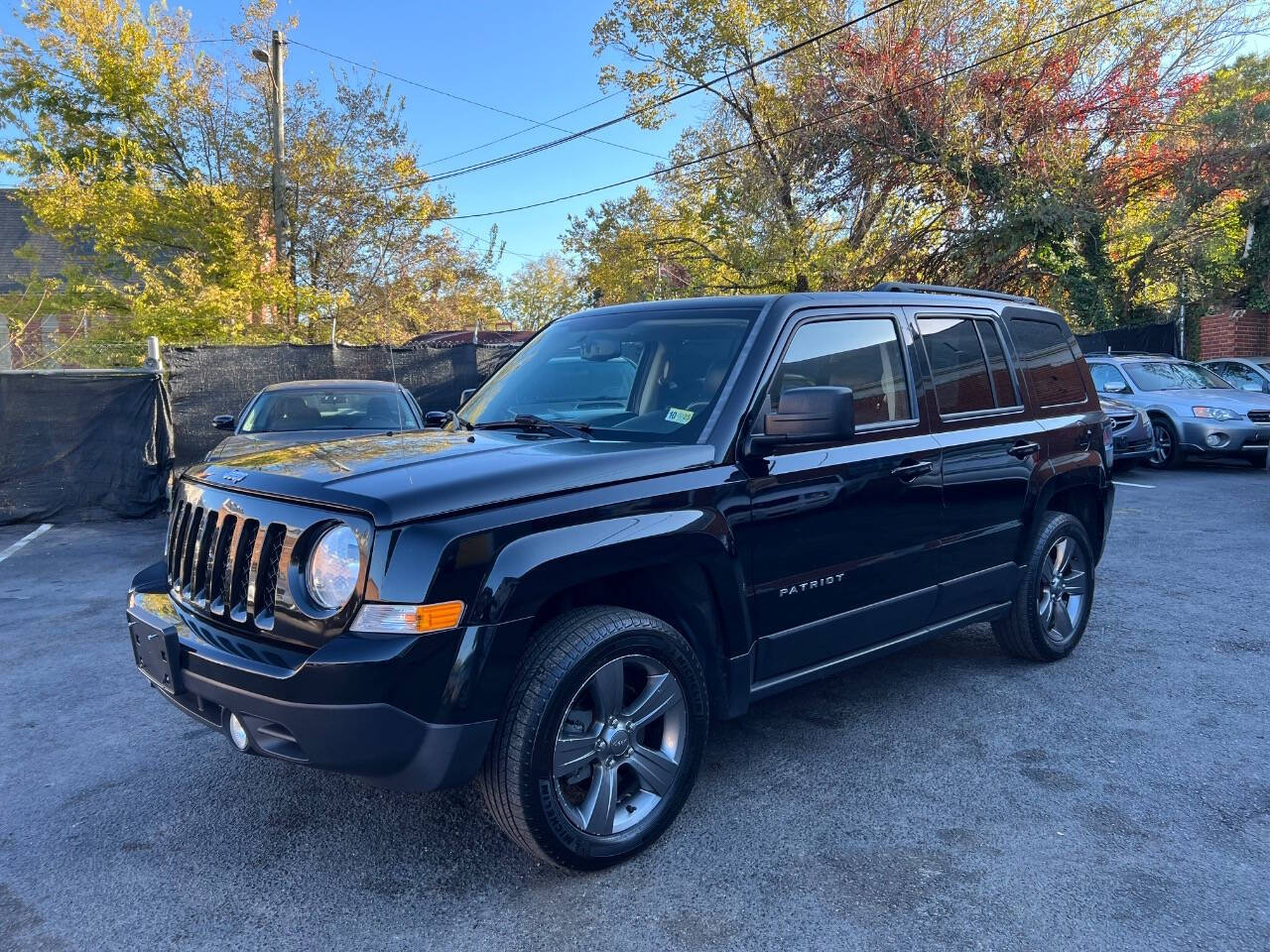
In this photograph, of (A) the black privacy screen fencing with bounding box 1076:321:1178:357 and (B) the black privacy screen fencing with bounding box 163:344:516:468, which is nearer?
(B) the black privacy screen fencing with bounding box 163:344:516:468

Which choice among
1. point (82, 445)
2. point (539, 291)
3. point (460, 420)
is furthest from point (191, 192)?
point (539, 291)

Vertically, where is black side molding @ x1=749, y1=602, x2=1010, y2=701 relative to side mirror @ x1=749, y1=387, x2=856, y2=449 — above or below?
below

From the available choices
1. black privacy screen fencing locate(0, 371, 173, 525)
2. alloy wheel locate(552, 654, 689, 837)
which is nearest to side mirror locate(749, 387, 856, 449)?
alloy wheel locate(552, 654, 689, 837)

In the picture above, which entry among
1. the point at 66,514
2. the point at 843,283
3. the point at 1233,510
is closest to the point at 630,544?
the point at 1233,510

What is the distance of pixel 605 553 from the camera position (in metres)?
2.72

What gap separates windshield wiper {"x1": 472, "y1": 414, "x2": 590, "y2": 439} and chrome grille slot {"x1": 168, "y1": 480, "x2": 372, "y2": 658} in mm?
1062

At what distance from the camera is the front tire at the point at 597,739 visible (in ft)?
8.46

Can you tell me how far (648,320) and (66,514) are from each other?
30.5 feet

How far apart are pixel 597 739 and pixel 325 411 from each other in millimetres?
6861

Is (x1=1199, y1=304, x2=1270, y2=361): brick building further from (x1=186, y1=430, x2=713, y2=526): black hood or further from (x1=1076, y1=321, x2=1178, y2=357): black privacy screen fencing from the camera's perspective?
(x1=186, y1=430, x2=713, y2=526): black hood

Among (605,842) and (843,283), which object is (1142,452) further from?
(605,842)

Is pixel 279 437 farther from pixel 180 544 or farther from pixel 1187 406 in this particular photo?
pixel 1187 406

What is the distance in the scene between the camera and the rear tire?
4465 mm

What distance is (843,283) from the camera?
20359 mm
